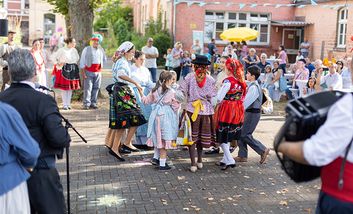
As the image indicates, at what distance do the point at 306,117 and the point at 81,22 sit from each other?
1257cm

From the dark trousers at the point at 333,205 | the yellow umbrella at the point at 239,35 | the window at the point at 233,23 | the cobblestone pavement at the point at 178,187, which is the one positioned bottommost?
the cobblestone pavement at the point at 178,187

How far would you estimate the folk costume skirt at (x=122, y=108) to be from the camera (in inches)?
319

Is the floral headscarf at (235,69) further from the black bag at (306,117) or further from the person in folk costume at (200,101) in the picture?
the black bag at (306,117)

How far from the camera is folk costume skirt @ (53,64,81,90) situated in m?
12.7

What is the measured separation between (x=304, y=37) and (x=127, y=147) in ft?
77.3

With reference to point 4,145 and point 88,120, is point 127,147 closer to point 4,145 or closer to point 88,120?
point 88,120

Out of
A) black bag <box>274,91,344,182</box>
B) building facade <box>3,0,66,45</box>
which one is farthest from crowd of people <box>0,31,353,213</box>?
building facade <box>3,0,66,45</box>

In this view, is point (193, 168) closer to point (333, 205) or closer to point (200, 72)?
point (200, 72)

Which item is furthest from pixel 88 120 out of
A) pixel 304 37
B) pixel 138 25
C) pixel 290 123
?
pixel 138 25

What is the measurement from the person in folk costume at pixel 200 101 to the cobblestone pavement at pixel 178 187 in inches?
22.5

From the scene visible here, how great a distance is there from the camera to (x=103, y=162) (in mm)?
8016

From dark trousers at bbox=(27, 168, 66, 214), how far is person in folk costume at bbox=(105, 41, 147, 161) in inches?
166

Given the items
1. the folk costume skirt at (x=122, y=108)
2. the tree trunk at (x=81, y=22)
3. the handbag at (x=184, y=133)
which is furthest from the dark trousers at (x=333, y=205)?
the tree trunk at (x=81, y=22)

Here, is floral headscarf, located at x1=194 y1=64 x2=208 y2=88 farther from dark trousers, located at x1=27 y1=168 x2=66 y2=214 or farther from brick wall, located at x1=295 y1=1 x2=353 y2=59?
brick wall, located at x1=295 y1=1 x2=353 y2=59
